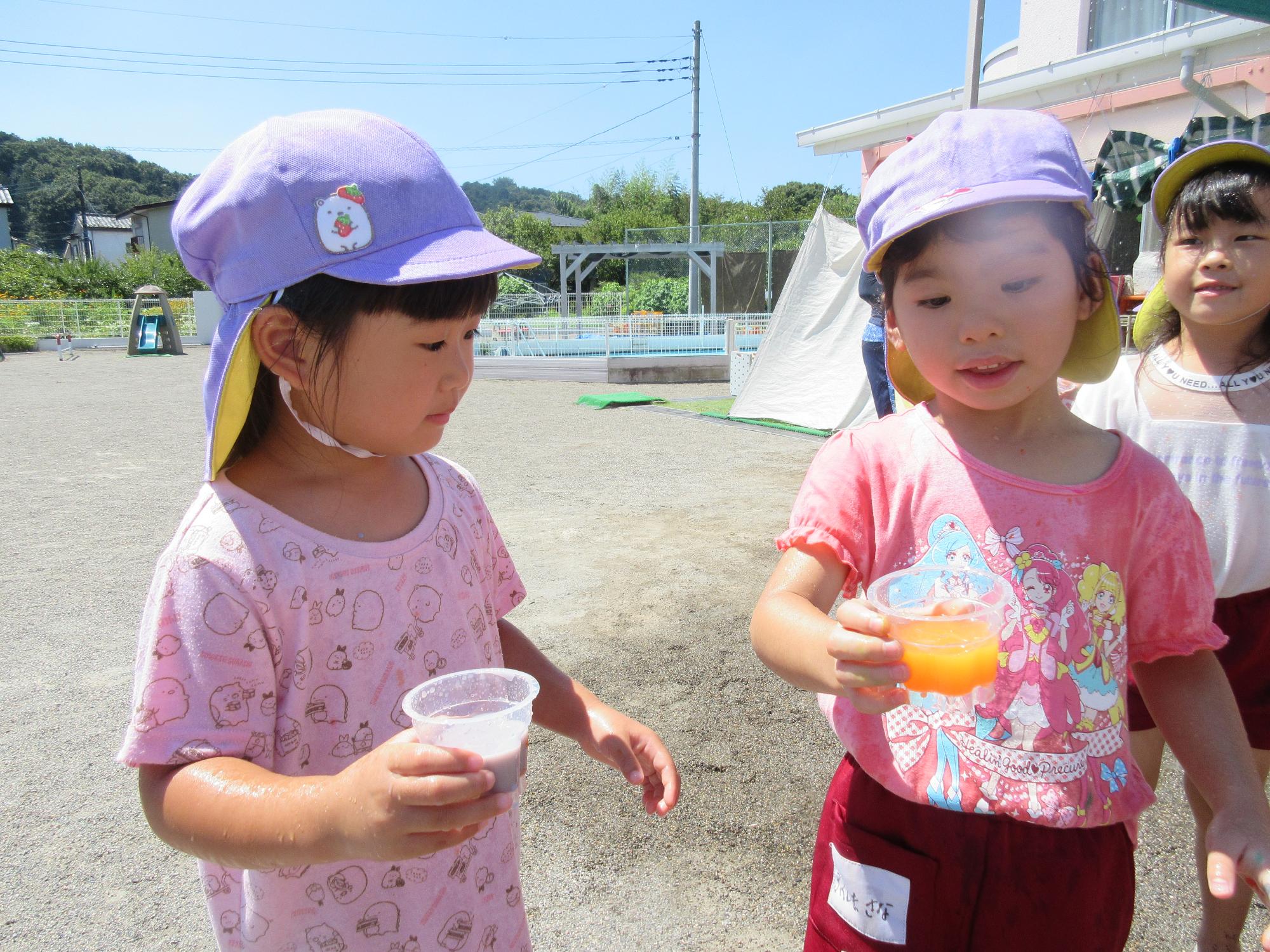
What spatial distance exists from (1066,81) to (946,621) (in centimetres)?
886

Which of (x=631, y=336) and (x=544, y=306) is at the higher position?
(x=544, y=306)

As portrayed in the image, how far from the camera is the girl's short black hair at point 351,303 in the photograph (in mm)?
1211

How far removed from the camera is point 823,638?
3.98 feet

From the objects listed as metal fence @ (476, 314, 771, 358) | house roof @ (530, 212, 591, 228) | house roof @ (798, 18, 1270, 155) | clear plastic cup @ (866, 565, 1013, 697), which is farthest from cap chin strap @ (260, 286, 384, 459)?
house roof @ (530, 212, 591, 228)

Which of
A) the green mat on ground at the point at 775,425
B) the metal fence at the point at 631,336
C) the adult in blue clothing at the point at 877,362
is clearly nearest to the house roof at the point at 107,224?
the metal fence at the point at 631,336

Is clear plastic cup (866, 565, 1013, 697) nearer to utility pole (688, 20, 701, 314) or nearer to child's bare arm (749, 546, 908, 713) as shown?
child's bare arm (749, 546, 908, 713)

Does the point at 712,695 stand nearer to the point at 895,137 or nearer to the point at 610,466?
the point at 610,466

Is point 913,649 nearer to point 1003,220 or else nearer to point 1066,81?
point 1003,220

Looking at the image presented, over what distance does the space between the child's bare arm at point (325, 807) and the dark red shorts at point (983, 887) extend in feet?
2.34

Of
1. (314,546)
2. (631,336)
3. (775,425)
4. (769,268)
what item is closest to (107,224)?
(769,268)

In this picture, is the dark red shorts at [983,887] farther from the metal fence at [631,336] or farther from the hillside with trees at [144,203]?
the hillside with trees at [144,203]

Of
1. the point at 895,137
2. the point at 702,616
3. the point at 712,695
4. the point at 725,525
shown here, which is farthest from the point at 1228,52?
the point at 712,695

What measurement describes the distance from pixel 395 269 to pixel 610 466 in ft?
23.1

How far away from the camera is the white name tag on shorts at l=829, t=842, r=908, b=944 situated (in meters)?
1.32
